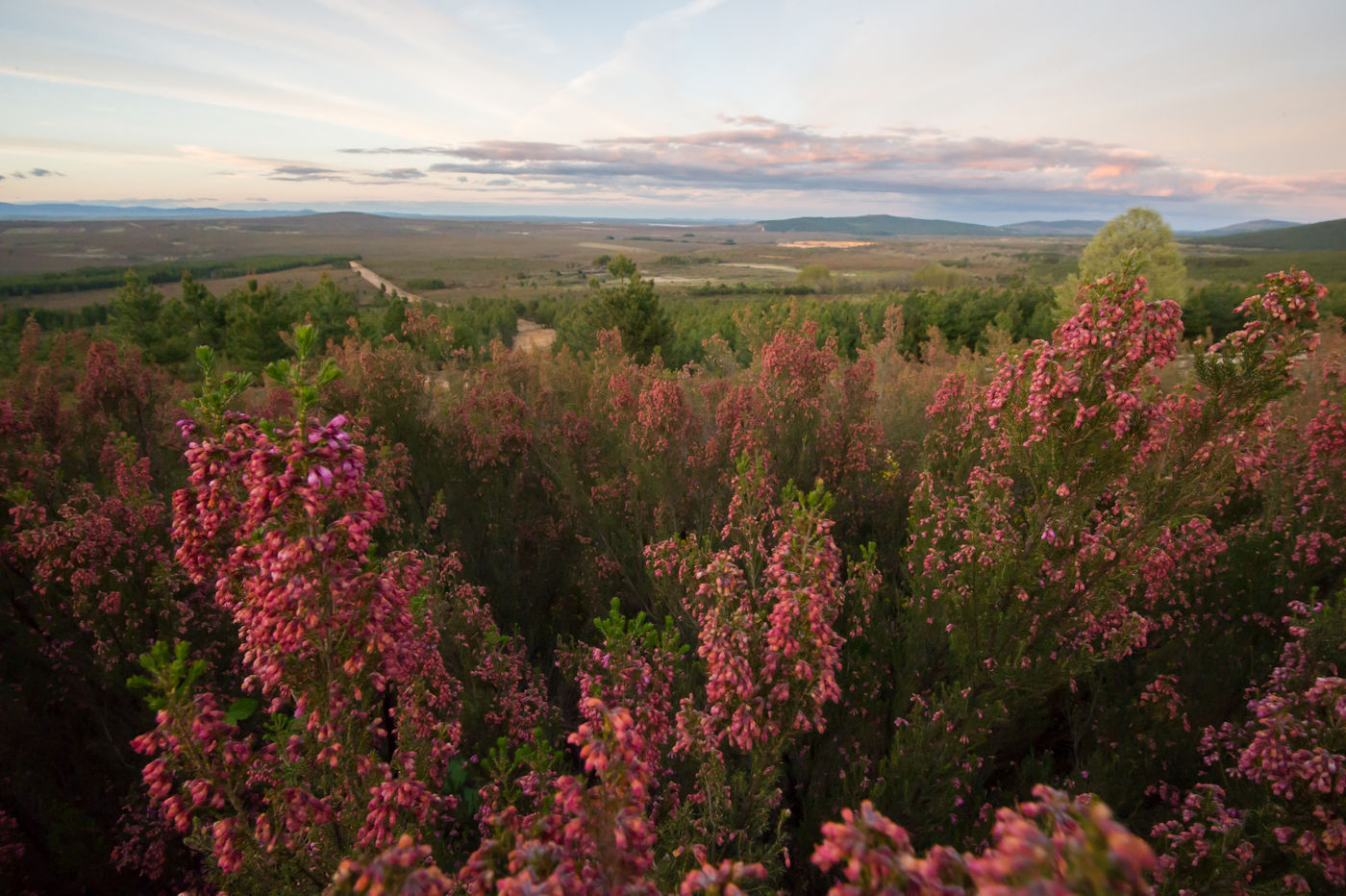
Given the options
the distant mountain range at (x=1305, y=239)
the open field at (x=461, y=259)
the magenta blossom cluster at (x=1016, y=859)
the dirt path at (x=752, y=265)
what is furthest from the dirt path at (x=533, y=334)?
the distant mountain range at (x=1305, y=239)

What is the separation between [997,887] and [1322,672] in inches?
181

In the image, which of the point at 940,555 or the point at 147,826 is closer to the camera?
the point at 147,826

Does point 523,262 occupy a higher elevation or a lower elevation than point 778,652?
higher

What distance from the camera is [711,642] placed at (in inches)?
126

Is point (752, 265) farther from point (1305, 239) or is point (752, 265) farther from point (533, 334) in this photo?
point (1305, 239)

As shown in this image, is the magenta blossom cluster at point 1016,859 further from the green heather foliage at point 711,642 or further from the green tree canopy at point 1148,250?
the green tree canopy at point 1148,250

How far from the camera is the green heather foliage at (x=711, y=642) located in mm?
2467

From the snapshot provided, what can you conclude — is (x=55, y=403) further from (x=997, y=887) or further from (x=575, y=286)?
(x=575, y=286)

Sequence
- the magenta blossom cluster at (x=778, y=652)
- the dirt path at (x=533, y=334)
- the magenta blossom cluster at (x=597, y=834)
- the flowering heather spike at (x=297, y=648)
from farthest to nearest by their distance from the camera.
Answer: the dirt path at (x=533, y=334)
the magenta blossom cluster at (x=778, y=652)
the flowering heather spike at (x=297, y=648)
the magenta blossom cluster at (x=597, y=834)

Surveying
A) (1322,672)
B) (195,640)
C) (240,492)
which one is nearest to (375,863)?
(240,492)

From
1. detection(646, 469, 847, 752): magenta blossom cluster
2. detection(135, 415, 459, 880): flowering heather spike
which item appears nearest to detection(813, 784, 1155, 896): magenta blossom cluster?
detection(646, 469, 847, 752): magenta blossom cluster

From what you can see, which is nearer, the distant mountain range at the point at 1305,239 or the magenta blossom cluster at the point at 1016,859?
the magenta blossom cluster at the point at 1016,859

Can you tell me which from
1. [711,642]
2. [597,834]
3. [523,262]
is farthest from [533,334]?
[523,262]

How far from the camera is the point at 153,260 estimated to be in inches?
5143
